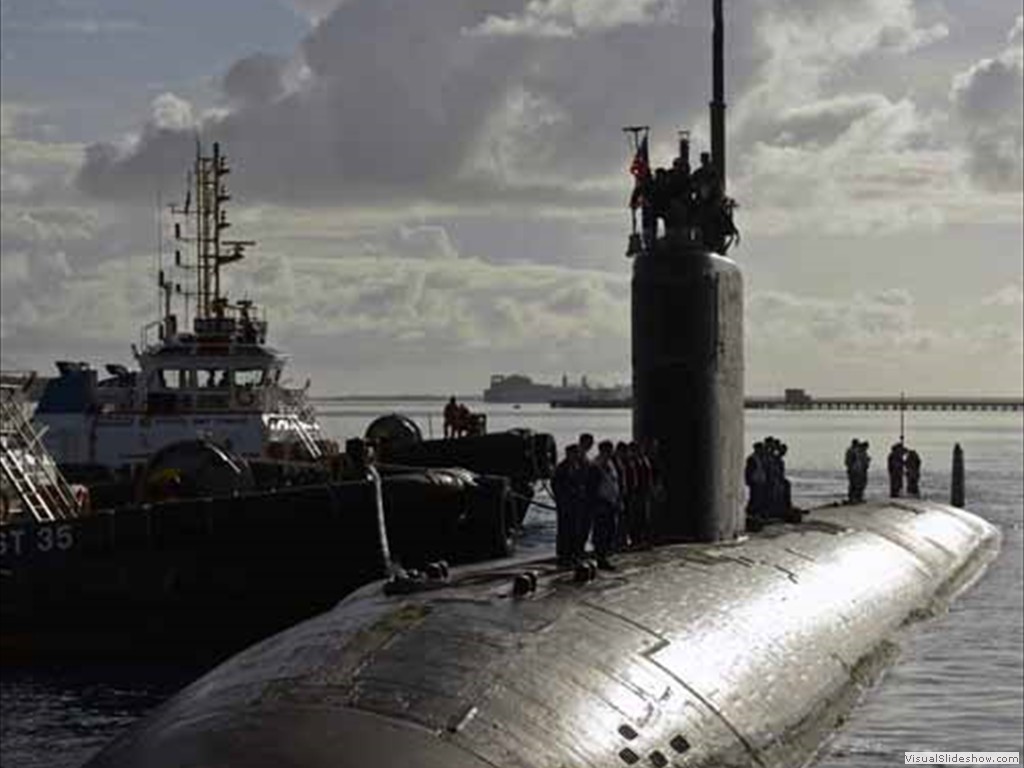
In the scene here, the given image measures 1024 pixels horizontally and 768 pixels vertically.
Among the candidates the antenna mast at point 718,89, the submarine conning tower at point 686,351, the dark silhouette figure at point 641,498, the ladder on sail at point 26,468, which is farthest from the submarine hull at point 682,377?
the ladder on sail at point 26,468

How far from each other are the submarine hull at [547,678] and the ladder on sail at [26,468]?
39.5ft

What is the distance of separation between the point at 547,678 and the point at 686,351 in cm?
813

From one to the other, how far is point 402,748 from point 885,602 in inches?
545

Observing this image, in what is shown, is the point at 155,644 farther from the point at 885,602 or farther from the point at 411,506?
the point at 885,602

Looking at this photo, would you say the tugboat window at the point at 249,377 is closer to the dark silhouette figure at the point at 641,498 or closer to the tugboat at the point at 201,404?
the tugboat at the point at 201,404

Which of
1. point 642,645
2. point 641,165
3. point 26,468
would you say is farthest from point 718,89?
point 26,468

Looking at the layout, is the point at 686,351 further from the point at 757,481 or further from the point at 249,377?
the point at 249,377

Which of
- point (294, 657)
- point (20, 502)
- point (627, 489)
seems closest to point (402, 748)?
point (294, 657)

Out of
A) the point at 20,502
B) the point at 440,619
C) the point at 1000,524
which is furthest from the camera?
the point at 1000,524

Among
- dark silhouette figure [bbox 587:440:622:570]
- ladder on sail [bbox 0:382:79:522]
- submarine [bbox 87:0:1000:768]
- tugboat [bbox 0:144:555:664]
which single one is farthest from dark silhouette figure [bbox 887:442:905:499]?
dark silhouette figure [bbox 587:440:622:570]

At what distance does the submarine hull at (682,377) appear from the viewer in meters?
19.2

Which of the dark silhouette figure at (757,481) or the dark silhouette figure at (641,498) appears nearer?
the dark silhouette figure at (641,498)

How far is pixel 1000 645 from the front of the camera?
24547 millimetres

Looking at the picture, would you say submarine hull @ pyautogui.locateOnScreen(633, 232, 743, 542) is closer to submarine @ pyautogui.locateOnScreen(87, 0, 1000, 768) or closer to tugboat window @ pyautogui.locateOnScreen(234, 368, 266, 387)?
submarine @ pyautogui.locateOnScreen(87, 0, 1000, 768)
